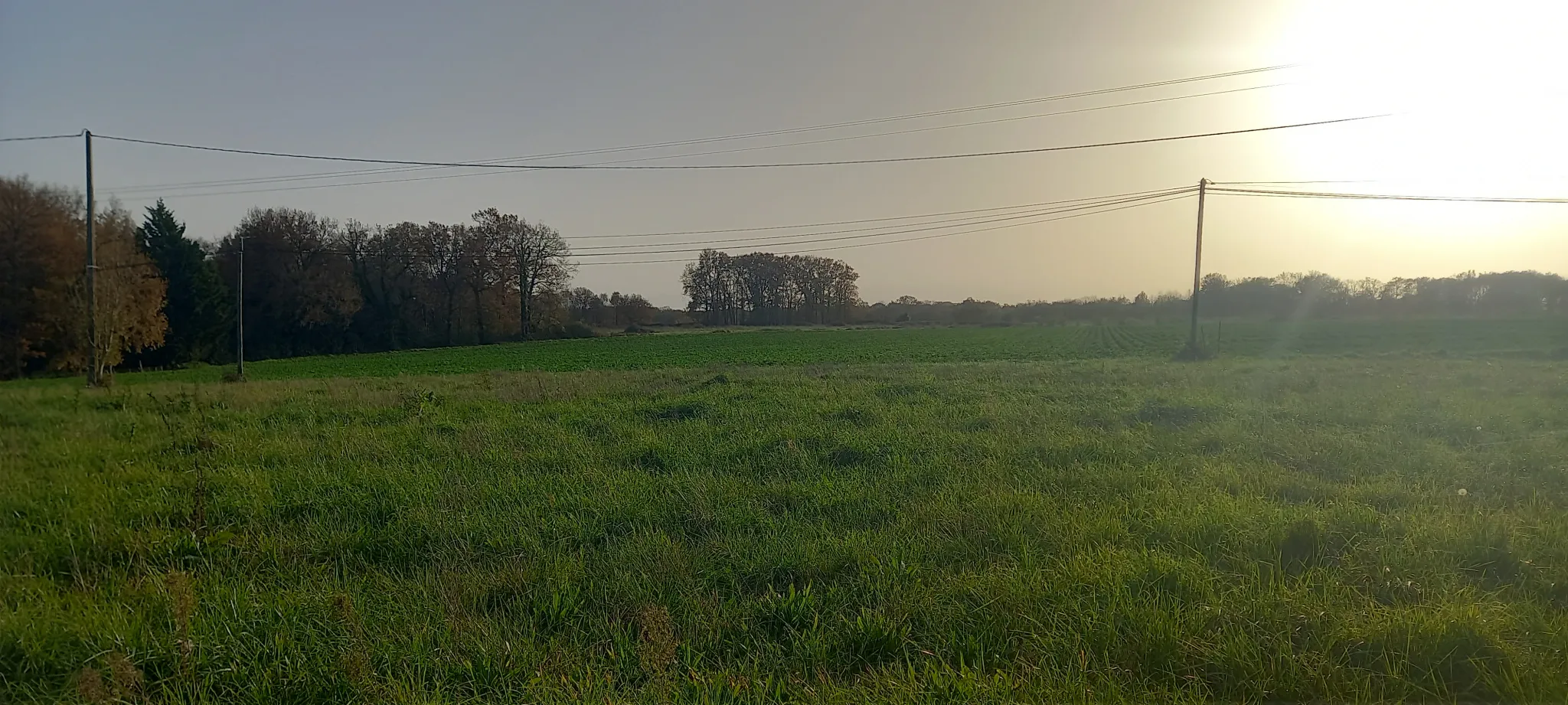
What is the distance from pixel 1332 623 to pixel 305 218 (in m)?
70.2

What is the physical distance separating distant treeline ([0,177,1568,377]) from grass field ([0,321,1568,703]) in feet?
41.3

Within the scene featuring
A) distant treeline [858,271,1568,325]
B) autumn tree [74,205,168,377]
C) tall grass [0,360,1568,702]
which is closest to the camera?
tall grass [0,360,1568,702]

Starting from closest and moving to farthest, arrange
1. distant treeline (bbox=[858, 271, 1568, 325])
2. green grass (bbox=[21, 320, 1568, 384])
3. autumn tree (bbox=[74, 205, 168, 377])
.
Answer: autumn tree (bbox=[74, 205, 168, 377])
green grass (bbox=[21, 320, 1568, 384])
distant treeline (bbox=[858, 271, 1568, 325])

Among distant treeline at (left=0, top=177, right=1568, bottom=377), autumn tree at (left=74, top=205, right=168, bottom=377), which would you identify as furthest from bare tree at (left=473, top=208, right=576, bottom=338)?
autumn tree at (left=74, top=205, right=168, bottom=377)

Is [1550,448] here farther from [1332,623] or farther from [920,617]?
[920,617]

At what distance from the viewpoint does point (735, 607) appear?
3.89 m

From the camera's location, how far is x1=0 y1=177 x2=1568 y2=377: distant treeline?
18906 mm

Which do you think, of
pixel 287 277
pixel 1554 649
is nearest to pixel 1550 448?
pixel 1554 649

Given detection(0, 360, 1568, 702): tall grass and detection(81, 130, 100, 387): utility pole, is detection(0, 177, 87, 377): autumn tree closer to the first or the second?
detection(81, 130, 100, 387): utility pole

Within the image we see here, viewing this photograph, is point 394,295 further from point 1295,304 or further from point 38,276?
point 1295,304

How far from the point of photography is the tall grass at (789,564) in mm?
3133

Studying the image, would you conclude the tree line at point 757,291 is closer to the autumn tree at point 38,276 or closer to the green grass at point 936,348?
the green grass at point 936,348

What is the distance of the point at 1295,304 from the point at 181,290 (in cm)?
9393

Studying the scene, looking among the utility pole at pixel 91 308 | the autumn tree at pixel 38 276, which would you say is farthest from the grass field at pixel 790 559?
the autumn tree at pixel 38 276
